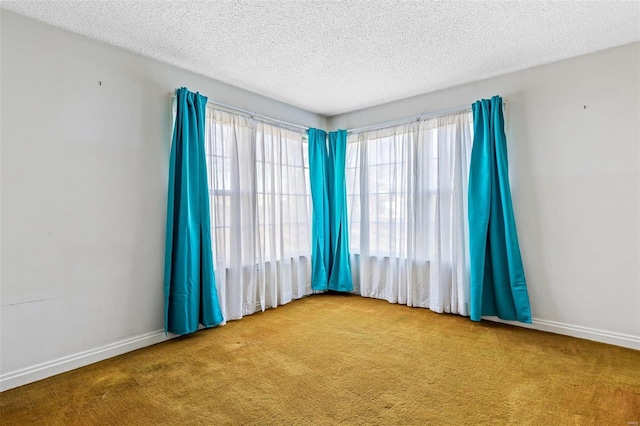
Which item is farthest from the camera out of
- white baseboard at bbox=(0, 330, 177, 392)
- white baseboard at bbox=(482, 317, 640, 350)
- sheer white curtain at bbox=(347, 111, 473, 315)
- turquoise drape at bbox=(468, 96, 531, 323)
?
sheer white curtain at bbox=(347, 111, 473, 315)

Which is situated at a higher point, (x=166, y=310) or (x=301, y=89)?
(x=301, y=89)

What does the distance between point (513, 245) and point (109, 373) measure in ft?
11.5

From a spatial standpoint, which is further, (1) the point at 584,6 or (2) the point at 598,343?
(2) the point at 598,343

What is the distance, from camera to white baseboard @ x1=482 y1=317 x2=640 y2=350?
277 cm

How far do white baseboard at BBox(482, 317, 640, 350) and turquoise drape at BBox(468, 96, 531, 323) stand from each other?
0.61 feet

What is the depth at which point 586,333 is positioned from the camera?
296 cm

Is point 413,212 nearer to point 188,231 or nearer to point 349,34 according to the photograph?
point 349,34

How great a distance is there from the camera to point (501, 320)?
134 inches

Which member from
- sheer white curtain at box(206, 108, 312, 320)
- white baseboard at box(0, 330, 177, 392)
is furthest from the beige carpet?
sheer white curtain at box(206, 108, 312, 320)

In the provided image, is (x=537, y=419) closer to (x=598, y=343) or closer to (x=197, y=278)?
(x=598, y=343)

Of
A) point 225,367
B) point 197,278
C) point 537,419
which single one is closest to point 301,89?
point 197,278

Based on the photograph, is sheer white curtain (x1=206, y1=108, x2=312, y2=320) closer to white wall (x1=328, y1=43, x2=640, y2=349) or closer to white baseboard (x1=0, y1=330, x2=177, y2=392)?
white baseboard (x1=0, y1=330, x2=177, y2=392)

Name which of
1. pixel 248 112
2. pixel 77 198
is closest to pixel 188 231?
pixel 77 198

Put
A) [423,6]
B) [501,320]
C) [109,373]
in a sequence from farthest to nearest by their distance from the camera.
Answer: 1. [501,320]
2. [109,373]
3. [423,6]
